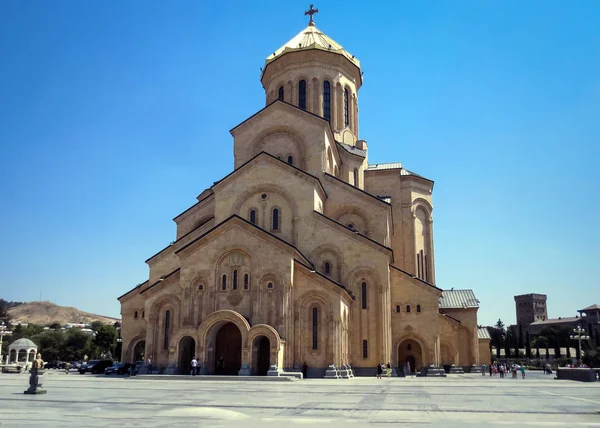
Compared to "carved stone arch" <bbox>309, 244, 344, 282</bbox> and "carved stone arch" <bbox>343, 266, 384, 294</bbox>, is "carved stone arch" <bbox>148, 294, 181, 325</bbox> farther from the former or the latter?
"carved stone arch" <bbox>343, 266, 384, 294</bbox>

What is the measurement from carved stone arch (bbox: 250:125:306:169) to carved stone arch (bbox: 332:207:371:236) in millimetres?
4168

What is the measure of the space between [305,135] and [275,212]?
659cm

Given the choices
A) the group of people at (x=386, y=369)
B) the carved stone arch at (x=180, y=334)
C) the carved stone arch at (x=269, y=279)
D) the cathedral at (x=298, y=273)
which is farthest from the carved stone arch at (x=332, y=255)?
the carved stone arch at (x=180, y=334)

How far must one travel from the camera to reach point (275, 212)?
34562mm

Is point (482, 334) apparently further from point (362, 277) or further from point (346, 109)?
point (346, 109)

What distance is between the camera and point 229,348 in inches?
1272

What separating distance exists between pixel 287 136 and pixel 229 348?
50.2ft

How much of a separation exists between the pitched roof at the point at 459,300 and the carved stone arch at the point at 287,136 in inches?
629

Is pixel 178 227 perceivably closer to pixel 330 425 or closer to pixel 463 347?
pixel 463 347

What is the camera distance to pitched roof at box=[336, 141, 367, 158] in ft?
141

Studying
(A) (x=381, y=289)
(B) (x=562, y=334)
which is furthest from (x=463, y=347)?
(B) (x=562, y=334)

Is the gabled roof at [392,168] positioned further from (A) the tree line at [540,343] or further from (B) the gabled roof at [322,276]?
(A) the tree line at [540,343]

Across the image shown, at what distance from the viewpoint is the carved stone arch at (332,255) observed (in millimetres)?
33750

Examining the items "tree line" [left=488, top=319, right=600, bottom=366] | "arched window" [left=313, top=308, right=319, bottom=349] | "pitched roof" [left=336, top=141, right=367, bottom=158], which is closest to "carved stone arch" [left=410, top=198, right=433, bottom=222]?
"pitched roof" [left=336, top=141, right=367, bottom=158]
